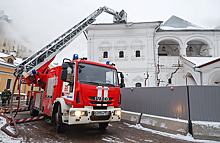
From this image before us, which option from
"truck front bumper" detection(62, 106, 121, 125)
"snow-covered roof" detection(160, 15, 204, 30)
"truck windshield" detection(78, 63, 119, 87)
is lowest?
"truck front bumper" detection(62, 106, 121, 125)

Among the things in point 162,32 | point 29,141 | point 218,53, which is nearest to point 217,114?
point 29,141

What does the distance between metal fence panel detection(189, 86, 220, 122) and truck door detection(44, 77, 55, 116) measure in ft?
18.7

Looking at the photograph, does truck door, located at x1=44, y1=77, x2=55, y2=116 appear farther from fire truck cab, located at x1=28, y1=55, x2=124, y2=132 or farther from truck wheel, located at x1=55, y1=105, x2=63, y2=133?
truck wheel, located at x1=55, y1=105, x2=63, y2=133

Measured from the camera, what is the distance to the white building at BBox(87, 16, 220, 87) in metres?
19.8

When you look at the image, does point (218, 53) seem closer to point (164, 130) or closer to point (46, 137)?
point (164, 130)

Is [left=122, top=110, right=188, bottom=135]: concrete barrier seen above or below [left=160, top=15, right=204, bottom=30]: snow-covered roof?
below

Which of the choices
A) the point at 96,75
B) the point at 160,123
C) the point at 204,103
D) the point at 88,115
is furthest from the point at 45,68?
the point at 204,103

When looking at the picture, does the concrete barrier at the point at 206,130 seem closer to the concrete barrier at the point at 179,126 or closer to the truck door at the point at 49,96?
the concrete barrier at the point at 179,126

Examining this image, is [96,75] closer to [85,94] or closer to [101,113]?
[85,94]

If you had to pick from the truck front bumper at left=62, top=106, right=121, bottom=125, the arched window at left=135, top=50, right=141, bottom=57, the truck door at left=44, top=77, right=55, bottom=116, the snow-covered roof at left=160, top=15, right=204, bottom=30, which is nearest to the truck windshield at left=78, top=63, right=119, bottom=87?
the truck front bumper at left=62, top=106, right=121, bottom=125

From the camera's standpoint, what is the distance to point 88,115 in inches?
198

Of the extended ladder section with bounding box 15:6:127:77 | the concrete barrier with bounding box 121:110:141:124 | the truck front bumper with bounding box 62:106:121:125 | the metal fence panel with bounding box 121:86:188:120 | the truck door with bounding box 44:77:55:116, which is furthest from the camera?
the extended ladder section with bounding box 15:6:127:77

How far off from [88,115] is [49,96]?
2.77 metres

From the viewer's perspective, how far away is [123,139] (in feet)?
17.5
